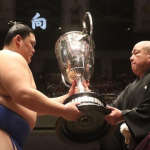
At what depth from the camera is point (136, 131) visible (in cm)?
169

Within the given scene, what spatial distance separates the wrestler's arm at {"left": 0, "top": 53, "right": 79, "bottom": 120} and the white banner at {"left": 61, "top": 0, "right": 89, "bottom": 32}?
4.00 m

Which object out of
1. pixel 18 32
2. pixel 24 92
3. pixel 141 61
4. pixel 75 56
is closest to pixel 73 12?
pixel 141 61

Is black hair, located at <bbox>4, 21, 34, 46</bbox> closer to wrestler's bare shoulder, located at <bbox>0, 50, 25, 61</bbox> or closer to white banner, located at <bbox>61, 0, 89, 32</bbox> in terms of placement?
wrestler's bare shoulder, located at <bbox>0, 50, 25, 61</bbox>

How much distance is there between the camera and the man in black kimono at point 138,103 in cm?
169

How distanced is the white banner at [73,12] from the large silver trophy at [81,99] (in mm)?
3187

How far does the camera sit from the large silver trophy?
1.37 meters

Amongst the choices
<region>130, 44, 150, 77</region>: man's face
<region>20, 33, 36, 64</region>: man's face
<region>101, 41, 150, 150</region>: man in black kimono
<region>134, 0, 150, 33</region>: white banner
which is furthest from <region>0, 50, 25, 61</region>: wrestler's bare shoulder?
<region>134, 0, 150, 33</region>: white banner

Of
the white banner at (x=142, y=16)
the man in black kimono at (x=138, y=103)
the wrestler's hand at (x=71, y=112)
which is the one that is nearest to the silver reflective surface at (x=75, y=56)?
the man in black kimono at (x=138, y=103)

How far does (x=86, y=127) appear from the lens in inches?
58.1

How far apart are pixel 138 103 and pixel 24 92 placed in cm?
107

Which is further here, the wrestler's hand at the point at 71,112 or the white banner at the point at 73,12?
the white banner at the point at 73,12

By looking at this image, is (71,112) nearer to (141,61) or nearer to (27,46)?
(27,46)

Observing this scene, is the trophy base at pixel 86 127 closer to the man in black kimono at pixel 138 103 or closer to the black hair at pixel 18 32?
the man in black kimono at pixel 138 103

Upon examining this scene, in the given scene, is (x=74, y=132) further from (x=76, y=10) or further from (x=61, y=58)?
(x=76, y=10)
